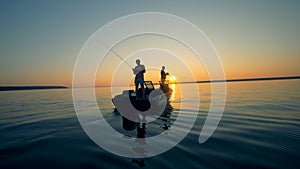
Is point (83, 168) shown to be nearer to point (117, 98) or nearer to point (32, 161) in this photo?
point (32, 161)

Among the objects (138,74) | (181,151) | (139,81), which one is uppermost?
(138,74)

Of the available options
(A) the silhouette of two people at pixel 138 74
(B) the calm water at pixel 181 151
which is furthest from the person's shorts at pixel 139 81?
(B) the calm water at pixel 181 151

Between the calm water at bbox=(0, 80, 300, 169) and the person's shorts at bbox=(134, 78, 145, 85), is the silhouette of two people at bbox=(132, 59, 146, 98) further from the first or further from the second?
the calm water at bbox=(0, 80, 300, 169)

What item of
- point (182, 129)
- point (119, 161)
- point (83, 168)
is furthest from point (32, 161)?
point (182, 129)

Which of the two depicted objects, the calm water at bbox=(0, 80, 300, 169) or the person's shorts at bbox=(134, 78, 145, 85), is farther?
the person's shorts at bbox=(134, 78, 145, 85)

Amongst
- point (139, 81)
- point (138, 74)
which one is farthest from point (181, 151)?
point (138, 74)

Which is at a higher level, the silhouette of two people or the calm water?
the silhouette of two people

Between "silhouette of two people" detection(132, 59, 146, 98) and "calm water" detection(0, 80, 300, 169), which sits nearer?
"calm water" detection(0, 80, 300, 169)

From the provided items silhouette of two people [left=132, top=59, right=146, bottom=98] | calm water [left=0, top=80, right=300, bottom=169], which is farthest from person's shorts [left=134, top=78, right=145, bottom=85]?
calm water [left=0, top=80, right=300, bottom=169]

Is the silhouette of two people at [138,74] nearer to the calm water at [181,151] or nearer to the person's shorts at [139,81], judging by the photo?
the person's shorts at [139,81]

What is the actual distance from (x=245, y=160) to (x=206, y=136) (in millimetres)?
2210

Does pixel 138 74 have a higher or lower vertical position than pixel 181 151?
higher

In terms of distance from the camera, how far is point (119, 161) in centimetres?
453

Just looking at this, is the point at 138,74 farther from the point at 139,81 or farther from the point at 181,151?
the point at 181,151
